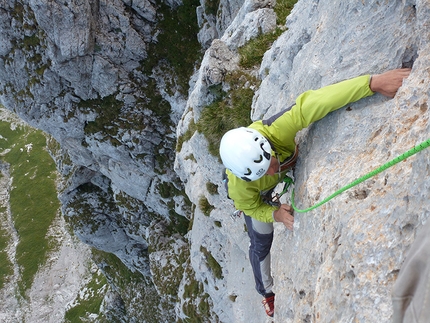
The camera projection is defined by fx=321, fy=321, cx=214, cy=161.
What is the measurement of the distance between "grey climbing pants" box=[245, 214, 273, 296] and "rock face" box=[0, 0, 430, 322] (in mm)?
986

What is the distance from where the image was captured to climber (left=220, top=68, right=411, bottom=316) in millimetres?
6051

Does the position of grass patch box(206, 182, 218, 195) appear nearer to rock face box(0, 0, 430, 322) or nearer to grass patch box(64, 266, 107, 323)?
rock face box(0, 0, 430, 322)

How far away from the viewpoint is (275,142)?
24.7ft

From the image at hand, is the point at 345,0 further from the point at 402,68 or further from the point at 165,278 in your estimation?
the point at 165,278

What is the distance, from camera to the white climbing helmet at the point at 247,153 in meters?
6.79

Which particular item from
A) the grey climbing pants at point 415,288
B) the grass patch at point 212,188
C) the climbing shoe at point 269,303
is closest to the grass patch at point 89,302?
the grass patch at point 212,188

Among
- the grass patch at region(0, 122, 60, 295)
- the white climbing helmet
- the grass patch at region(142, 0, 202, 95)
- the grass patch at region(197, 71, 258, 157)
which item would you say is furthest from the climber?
the grass patch at region(0, 122, 60, 295)

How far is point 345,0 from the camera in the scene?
7.50 metres

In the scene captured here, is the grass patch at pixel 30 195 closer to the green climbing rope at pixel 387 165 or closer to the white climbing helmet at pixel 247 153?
the white climbing helmet at pixel 247 153

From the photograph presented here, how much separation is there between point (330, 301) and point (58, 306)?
75748 mm

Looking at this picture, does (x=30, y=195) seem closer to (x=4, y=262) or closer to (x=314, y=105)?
(x=4, y=262)

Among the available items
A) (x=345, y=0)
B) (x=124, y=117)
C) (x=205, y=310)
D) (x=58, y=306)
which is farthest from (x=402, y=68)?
(x=58, y=306)

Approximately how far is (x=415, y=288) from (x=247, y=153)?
435cm

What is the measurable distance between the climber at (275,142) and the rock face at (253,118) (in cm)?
32
